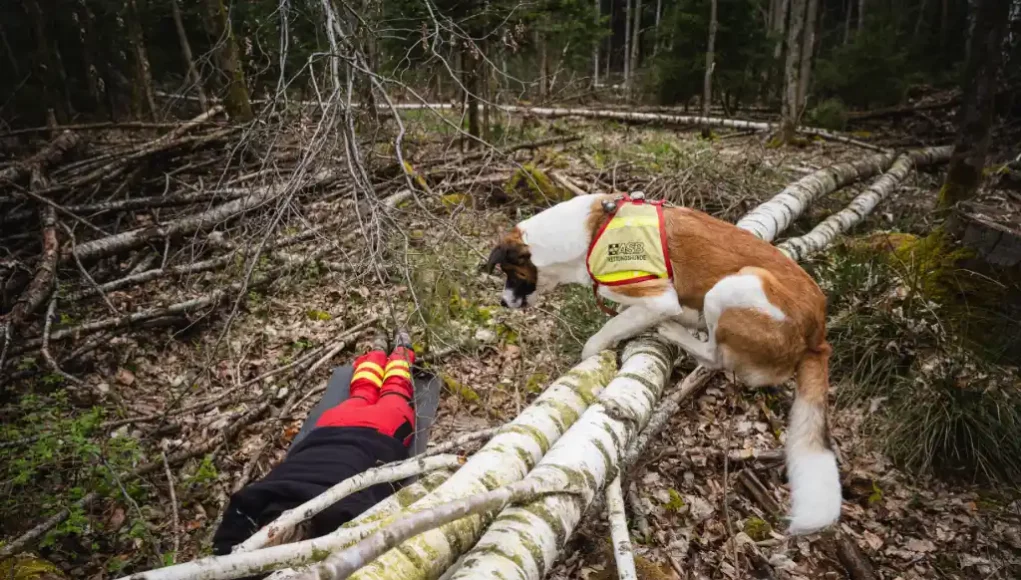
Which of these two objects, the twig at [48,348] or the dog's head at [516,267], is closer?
the dog's head at [516,267]

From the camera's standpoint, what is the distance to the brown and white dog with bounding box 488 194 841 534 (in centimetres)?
294

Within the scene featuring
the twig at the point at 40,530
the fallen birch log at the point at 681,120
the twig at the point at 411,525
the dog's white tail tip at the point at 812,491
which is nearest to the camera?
the twig at the point at 411,525

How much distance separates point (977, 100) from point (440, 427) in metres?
6.28

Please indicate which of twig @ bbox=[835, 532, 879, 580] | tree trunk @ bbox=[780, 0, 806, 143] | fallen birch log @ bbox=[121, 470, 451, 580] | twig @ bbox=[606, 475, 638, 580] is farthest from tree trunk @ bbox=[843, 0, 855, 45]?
fallen birch log @ bbox=[121, 470, 451, 580]

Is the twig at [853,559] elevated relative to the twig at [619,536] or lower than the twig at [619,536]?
lower

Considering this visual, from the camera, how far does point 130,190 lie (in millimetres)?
7391

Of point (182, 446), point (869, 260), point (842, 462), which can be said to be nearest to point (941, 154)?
point (869, 260)

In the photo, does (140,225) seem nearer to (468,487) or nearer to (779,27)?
(468,487)

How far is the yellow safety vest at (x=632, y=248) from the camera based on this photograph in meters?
3.35

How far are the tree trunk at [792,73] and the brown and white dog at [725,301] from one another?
1000 cm

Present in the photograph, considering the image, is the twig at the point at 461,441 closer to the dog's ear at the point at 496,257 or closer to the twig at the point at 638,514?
the twig at the point at 638,514

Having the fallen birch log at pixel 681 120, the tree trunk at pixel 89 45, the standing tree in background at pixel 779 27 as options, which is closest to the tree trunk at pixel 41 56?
the tree trunk at pixel 89 45

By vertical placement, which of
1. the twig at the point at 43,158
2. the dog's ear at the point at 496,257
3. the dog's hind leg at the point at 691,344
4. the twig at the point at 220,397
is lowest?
the twig at the point at 220,397

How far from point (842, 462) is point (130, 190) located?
9206 mm
